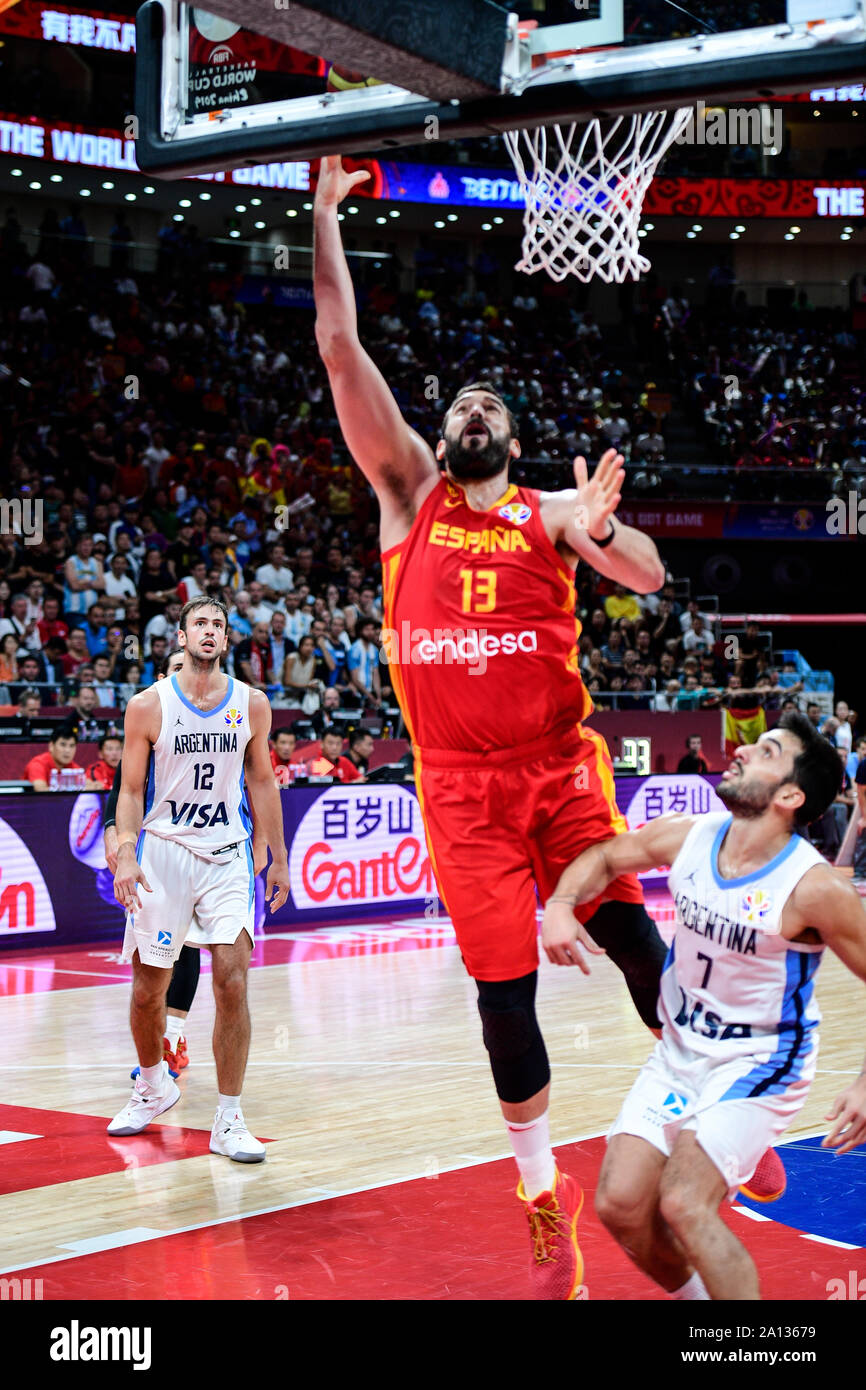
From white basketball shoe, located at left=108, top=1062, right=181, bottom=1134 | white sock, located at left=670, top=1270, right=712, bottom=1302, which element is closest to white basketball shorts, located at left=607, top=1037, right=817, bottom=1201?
white sock, located at left=670, top=1270, right=712, bottom=1302

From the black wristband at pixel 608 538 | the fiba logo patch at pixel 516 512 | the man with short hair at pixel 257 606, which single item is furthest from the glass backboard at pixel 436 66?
the man with short hair at pixel 257 606

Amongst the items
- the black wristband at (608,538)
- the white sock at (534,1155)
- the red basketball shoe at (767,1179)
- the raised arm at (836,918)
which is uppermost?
the black wristband at (608,538)

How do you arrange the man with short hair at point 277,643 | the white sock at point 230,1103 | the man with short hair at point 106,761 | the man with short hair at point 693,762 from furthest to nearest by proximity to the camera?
1. the man with short hair at point 693,762
2. the man with short hair at point 277,643
3. the man with short hair at point 106,761
4. the white sock at point 230,1103

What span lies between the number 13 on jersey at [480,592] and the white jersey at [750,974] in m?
0.95

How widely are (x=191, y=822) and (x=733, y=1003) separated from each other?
116 inches

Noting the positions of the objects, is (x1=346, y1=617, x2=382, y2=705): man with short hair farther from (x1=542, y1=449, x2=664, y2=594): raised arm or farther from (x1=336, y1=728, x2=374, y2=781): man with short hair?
(x1=542, y1=449, x2=664, y2=594): raised arm

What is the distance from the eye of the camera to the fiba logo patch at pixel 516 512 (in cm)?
429

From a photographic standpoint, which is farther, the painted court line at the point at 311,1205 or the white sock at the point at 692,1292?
the painted court line at the point at 311,1205

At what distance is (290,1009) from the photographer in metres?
9.03

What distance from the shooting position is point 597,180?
248 inches

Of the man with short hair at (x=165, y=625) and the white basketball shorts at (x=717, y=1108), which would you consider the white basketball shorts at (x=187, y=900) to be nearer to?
the white basketball shorts at (x=717, y=1108)

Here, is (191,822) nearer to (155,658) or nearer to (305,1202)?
(305,1202)

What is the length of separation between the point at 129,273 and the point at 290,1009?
1488 cm
